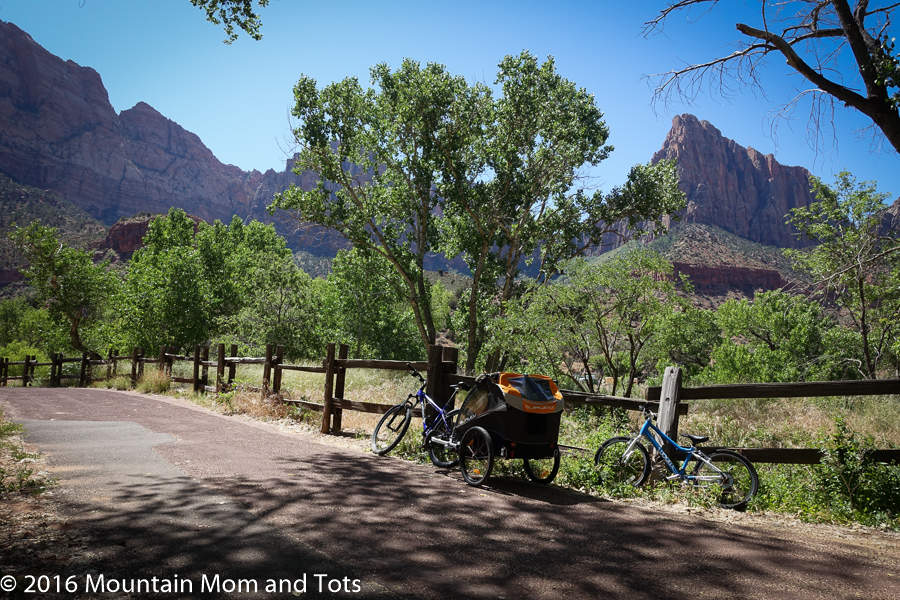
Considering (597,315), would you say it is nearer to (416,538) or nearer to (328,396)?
(328,396)

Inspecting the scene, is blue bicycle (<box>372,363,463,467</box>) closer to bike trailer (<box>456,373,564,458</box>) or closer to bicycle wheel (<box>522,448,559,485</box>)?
bike trailer (<box>456,373,564,458</box>)

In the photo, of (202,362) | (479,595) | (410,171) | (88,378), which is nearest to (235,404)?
(202,362)

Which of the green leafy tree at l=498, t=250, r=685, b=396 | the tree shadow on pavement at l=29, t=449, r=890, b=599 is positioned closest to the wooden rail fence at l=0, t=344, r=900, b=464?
the tree shadow on pavement at l=29, t=449, r=890, b=599

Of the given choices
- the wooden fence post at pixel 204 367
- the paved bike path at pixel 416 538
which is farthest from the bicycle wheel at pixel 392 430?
the wooden fence post at pixel 204 367

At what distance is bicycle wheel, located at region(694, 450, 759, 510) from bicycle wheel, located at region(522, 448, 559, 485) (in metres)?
1.57

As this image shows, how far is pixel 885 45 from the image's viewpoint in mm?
6293

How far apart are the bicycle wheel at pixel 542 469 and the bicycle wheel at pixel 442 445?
39.1 inches

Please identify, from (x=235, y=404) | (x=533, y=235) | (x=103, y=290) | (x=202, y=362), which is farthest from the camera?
(x=103, y=290)

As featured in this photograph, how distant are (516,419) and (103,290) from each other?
37.2 m

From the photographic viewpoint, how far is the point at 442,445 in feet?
23.3

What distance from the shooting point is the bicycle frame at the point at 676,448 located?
575cm

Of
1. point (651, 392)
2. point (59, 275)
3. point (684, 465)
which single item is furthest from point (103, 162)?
point (684, 465)

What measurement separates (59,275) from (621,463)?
3780 centimetres

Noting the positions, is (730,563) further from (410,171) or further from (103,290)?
(103,290)
